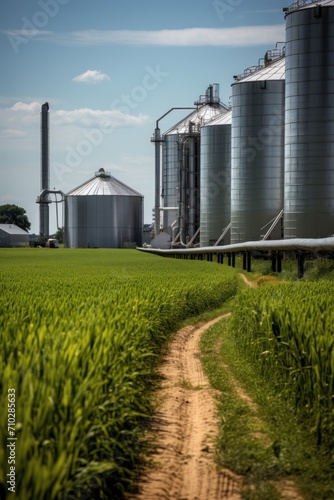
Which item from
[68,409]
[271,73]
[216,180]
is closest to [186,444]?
[68,409]

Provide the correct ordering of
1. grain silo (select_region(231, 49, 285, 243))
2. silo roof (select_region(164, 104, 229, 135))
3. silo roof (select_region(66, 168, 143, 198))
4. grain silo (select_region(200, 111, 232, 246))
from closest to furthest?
grain silo (select_region(231, 49, 285, 243)) < grain silo (select_region(200, 111, 232, 246)) < silo roof (select_region(164, 104, 229, 135)) < silo roof (select_region(66, 168, 143, 198))

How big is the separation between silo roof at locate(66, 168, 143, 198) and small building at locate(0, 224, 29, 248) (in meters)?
26.4

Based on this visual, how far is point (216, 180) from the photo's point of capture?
63188mm

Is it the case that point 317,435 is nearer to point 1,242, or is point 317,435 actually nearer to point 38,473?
point 38,473

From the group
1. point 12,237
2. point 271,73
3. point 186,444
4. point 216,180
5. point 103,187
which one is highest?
point 271,73

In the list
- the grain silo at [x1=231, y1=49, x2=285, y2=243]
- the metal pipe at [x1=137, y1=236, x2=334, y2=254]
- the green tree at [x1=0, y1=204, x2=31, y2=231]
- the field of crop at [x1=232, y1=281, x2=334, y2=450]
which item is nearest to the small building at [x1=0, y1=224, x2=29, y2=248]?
the green tree at [x1=0, y1=204, x2=31, y2=231]

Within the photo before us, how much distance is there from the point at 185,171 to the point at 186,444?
6638cm

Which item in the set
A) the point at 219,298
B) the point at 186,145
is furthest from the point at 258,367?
the point at 186,145

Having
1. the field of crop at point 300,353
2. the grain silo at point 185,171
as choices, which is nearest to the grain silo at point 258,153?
the grain silo at point 185,171

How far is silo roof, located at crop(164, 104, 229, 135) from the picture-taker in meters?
80.0

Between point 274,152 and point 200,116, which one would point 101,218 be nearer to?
point 200,116

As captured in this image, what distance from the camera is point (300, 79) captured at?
42938 mm

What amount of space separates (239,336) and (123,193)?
93.8 meters

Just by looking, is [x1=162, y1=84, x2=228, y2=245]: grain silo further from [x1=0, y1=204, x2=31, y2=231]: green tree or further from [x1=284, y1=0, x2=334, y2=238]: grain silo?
[x1=0, y1=204, x2=31, y2=231]: green tree
